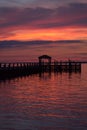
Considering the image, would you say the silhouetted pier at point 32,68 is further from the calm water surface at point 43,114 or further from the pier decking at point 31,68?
the calm water surface at point 43,114

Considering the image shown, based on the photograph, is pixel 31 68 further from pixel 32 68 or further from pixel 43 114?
pixel 43 114

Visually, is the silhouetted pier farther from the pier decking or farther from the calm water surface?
the calm water surface

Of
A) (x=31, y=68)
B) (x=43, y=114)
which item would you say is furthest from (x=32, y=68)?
(x=43, y=114)

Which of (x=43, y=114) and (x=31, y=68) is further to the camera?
(x=31, y=68)

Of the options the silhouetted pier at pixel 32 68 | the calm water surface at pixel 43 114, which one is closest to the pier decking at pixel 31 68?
the silhouetted pier at pixel 32 68

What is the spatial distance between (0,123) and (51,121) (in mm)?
2068

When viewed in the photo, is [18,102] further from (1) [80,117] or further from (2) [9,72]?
(2) [9,72]

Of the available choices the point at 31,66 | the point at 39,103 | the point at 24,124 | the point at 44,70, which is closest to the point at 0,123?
the point at 24,124

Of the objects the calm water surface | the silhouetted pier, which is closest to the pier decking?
the silhouetted pier

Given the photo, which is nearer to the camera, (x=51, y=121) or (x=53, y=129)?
(x=53, y=129)

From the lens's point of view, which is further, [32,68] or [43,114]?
[32,68]

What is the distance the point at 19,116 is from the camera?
15.7 m

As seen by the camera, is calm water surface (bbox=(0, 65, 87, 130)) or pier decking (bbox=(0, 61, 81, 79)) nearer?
calm water surface (bbox=(0, 65, 87, 130))

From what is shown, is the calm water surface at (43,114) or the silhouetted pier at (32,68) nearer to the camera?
the calm water surface at (43,114)
